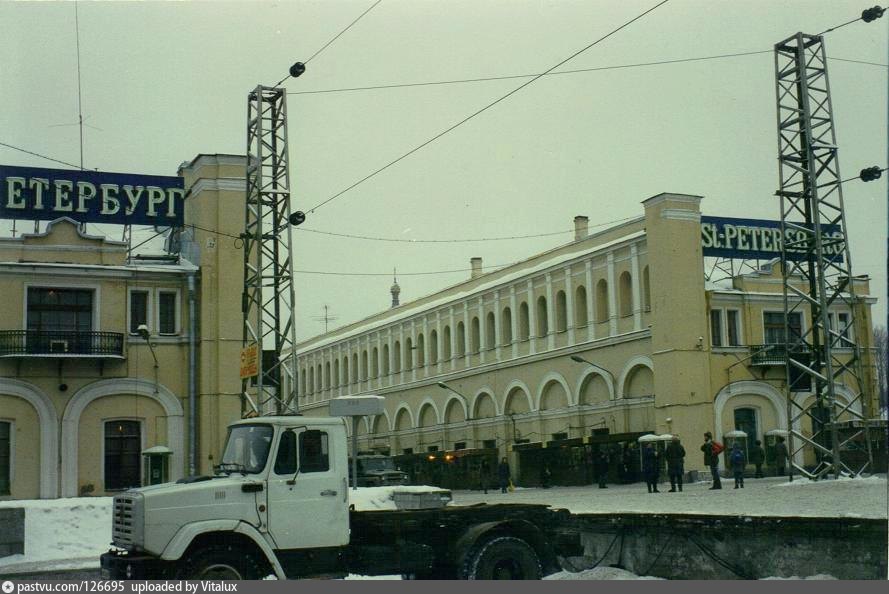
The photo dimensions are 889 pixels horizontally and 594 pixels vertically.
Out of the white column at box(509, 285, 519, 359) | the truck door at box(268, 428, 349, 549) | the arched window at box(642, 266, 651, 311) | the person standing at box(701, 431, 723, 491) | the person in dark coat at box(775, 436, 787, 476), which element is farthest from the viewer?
the white column at box(509, 285, 519, 359)

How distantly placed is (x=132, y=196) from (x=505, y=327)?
21851 millimetres

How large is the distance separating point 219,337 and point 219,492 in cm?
1991

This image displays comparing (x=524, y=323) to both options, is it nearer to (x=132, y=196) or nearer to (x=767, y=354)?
(x=767, y=354)

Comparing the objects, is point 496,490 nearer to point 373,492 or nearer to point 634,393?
point 634,393

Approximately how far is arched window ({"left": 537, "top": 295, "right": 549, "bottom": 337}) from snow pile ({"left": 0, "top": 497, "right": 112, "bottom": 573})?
29340mm

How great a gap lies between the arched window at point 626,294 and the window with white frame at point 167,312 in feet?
55.9

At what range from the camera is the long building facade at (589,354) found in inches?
1524

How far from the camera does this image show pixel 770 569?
12289mm

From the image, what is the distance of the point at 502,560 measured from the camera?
12961 mm

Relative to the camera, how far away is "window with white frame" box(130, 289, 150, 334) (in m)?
32.2

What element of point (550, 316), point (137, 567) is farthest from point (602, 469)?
point (137, 567)

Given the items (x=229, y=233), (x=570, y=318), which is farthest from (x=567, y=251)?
(x=229, y=233)

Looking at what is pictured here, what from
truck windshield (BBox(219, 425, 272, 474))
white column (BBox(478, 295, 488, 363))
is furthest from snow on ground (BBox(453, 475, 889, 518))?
white column (BBox(478, 295, 488, 363))

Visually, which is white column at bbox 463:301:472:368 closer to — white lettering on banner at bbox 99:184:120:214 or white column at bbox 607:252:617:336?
white column at bbox 607:252:617:336
